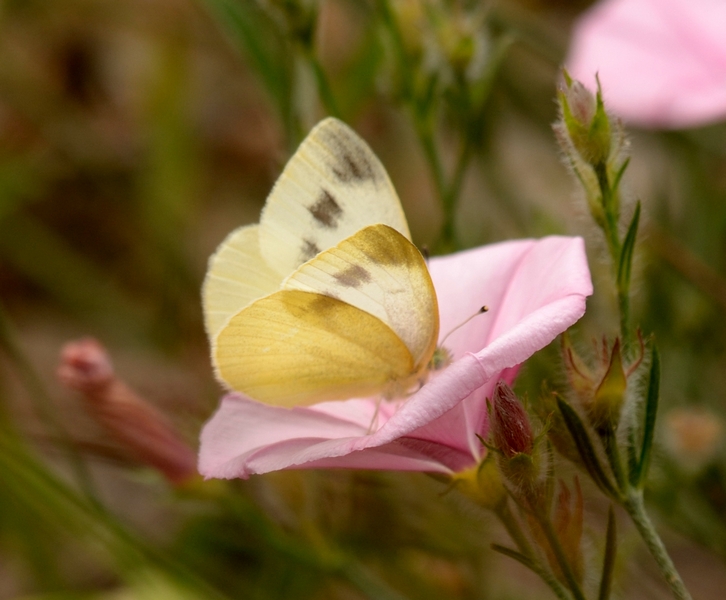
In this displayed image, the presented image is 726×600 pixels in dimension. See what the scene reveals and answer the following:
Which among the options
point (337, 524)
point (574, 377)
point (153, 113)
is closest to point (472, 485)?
point (574, 377)

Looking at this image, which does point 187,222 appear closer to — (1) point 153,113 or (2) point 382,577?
(1) point 153,113

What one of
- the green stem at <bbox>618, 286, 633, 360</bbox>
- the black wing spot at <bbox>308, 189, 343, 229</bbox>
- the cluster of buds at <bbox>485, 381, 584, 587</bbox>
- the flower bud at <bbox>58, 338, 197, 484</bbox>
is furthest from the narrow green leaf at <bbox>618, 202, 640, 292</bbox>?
the flower bud at <bbox>58, 338, 197, 484</bbox>

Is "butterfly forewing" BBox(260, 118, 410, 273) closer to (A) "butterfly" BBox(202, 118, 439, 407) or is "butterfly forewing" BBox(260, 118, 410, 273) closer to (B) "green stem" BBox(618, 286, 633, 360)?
(A) "butterfly" BBox(202, 118, 439, 407)

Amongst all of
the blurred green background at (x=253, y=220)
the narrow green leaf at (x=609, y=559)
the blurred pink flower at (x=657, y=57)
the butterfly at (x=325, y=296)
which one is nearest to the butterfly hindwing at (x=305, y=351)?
the butterfly at (x=325, y=296)

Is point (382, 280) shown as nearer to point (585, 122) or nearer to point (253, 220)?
point (585, 122)

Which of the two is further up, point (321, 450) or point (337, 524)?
point (321, 450)

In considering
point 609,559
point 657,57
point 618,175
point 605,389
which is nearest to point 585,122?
point 618,175
